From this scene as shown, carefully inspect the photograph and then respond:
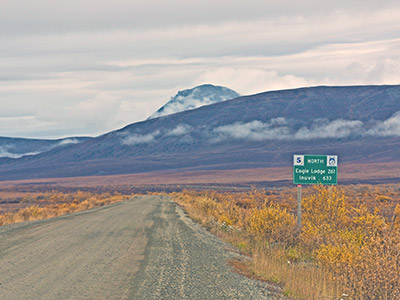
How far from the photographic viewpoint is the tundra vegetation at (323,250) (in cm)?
920

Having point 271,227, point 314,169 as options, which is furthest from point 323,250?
point 314,169

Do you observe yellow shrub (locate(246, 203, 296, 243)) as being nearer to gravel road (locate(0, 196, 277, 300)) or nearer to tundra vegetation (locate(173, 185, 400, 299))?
tundra vegetation (locate(173, 185, 400, 299))

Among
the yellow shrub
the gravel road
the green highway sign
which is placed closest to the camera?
the gravel road

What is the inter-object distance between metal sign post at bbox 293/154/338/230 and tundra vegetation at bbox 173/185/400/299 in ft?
1.62

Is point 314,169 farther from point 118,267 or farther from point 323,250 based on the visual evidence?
point 118,267

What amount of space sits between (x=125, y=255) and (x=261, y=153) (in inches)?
7091

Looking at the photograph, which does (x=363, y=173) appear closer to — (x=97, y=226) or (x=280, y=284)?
(x=97, y=226)

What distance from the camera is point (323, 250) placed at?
11984 millimetres

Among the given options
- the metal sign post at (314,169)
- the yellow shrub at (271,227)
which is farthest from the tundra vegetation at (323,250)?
the metal sign post at (314,169)

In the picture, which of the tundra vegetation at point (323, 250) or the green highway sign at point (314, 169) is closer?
the tundra vegetation at point (323, 250)

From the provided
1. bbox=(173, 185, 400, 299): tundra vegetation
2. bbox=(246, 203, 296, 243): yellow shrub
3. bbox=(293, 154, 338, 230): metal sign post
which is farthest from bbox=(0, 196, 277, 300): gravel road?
bbox=(293, 154, 338, 230): metal sign post

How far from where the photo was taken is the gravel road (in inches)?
377

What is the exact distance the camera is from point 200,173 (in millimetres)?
164125

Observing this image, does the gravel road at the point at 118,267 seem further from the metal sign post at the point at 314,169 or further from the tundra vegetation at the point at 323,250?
the metal sign post at the point at 314,169
